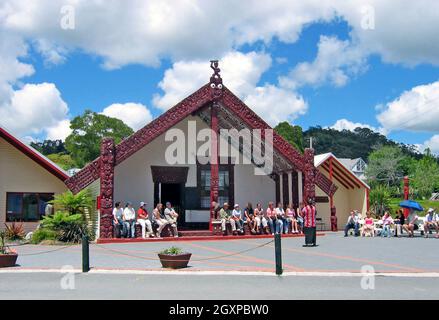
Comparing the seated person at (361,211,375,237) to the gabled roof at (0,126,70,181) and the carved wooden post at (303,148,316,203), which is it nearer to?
the carved wooden post at (303,148,316,203)

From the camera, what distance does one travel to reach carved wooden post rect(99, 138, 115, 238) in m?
17.9

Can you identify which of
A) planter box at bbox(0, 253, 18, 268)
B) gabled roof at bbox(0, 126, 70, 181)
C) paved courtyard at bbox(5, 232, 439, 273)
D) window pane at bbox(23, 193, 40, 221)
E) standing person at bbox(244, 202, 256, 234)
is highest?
gabled roof at bbox(0, 126, 70, 181)

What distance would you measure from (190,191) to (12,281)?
532 inches

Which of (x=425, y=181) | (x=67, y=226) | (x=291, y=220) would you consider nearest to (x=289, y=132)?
(x=425, y=181)

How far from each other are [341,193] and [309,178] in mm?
7240

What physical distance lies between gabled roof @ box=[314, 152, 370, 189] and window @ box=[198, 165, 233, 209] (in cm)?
534

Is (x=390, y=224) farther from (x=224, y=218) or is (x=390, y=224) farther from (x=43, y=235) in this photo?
(x=43, y=235)

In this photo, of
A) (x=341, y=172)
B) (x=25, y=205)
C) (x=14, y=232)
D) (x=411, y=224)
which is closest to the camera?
(x=14, y=232)

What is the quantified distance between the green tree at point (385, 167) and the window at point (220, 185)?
6424 cm

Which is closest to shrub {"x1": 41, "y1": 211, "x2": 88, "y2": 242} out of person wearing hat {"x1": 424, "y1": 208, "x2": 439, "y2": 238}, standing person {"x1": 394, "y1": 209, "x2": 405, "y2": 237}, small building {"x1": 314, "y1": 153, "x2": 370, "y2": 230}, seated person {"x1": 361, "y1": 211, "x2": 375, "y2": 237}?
seated person {"x1": 361, "y1": 211, "x2": 375, "y2": 237}

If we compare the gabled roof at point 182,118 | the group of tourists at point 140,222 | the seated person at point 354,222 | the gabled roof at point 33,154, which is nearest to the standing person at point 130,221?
the group of tourists at point 140,222

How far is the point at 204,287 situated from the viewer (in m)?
9.11

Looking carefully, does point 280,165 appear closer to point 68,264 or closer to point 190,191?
point 190,191

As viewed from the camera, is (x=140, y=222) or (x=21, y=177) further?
(x=21, y=177)
